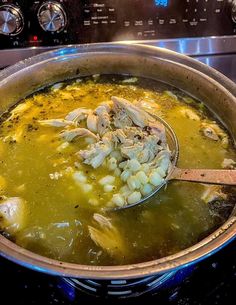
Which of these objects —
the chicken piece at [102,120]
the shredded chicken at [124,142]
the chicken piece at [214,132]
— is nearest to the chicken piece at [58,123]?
the shredded chicken at [124,142]

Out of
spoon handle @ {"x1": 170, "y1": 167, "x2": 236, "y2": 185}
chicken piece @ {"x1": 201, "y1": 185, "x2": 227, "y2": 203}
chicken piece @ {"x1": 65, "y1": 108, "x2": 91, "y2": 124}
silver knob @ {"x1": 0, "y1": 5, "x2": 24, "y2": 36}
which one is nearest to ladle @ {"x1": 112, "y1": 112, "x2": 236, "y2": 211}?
spoon handle @ {"x1": 170, "y1": 167, "x2": 236, "y2": 185}

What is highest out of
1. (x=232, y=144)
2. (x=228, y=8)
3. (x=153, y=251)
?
(x=228, y=8)

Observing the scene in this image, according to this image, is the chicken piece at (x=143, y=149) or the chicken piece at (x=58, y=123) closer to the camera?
the chicken piece at (x=143, y=149)

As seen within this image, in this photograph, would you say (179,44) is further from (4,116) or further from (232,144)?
(4,116)

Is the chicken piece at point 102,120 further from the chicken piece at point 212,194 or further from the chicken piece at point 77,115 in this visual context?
the chicken piece at point 212,194

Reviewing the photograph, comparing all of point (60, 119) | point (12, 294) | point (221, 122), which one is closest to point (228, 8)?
point (221, 122)

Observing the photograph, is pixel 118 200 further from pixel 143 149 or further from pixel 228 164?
pixel 228 164

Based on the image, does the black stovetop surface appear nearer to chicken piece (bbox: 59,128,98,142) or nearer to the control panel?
chicken piece (bbox: 59,128,98,142)
